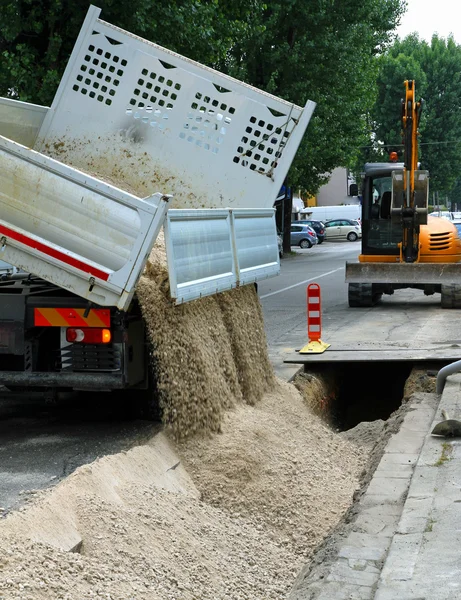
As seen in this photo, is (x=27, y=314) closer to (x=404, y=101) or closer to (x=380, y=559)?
(x=380, y=559)

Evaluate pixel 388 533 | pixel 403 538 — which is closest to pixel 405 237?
pixel 388 533

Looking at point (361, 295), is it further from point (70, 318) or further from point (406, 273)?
point (70, 318)

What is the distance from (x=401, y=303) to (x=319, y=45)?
58.2 ft

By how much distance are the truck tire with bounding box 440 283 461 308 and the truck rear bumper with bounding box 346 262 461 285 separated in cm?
157

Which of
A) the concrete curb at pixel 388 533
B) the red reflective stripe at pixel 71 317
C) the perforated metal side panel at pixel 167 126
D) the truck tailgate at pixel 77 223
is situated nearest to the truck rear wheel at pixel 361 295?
the perforated metal side panel at pixel 167 126

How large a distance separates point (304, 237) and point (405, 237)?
3836 centimetres

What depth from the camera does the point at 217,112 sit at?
9.80 m

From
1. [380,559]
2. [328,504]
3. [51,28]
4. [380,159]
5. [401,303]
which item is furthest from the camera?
[380,159]

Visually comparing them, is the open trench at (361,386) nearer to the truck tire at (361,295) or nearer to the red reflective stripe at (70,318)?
the red reflective stripe at (70,318)

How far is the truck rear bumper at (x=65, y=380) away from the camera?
708cm

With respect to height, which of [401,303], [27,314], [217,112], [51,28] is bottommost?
[401,303]

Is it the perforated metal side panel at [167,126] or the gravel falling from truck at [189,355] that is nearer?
the gravel falling from truck at [189,355]

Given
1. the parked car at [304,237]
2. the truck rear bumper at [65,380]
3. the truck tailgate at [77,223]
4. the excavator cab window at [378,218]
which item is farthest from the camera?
the parked car at [304,237]

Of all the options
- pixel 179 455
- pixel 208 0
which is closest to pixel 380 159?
pixel 208 0
